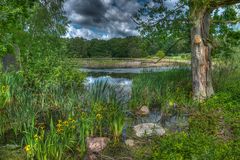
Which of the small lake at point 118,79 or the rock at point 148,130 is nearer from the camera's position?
the rock at point 148,130

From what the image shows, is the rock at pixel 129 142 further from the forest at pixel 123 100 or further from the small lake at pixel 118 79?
the small lake at pixel 118 79

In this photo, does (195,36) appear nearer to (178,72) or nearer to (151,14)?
(151,14)

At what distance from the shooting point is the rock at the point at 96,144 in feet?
18.8

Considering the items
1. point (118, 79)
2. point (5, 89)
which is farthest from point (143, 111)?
point (118, 79)

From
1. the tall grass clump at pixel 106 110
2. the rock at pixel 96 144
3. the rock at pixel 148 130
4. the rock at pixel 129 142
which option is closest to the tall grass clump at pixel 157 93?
the tall grass clump at pixel 106 110

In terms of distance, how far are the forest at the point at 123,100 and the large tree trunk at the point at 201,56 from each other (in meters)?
0.03

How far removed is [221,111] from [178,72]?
5.72m

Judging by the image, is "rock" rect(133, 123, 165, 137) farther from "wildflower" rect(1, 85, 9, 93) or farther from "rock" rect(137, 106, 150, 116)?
"wildflower" rect(1, 85, 9, 93)

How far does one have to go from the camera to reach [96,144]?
5875mm

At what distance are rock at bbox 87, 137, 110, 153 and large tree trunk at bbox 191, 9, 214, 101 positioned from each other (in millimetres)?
5199

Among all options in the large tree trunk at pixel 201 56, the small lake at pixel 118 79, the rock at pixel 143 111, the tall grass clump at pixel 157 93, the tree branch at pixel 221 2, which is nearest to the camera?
the rock at pixel 143 111

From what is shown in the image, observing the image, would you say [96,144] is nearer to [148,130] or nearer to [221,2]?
[148,130]

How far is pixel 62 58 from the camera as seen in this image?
550 inches

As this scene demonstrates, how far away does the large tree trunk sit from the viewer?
33.6ft
